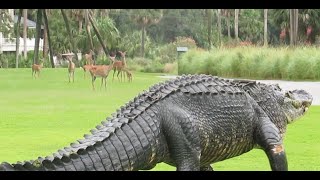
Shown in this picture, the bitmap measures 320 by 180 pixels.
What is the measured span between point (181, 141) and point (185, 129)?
0.17 feet


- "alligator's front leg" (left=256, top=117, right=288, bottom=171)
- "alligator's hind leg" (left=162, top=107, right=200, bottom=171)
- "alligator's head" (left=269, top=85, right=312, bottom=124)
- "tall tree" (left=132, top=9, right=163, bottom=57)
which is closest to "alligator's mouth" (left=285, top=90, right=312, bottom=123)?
"alligator's head" (left=269, top=85, right=312, bottom=124)

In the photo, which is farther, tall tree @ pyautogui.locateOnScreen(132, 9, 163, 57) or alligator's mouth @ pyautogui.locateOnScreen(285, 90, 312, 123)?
tall tree @ pyautogui.locateOnScreen(132, 9, 163, 57)

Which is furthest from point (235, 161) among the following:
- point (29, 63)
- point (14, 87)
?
point (29, 63)

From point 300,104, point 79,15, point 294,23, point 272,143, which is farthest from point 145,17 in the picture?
point 272,143

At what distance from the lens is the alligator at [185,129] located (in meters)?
2.66

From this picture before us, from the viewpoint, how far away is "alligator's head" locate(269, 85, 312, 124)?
3.86m

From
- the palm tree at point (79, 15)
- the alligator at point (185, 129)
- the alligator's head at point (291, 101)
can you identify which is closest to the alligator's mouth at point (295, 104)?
the alligator's head at point (291, 101)

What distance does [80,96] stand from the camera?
50.1ft

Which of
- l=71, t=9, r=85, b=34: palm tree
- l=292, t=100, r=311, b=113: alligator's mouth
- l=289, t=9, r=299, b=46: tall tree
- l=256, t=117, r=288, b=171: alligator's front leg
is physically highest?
l=71, t=9, r=85, b=34: palm tree

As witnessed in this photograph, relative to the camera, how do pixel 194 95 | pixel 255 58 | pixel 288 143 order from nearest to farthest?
pixel 194 95 → pixel 288 143 → pixel 255 58

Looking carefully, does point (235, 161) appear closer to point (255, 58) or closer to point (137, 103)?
point (137, 103)

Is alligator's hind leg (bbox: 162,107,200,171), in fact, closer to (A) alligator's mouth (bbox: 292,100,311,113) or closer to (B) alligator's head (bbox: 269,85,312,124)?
(B) alligator's head (bbox: 269,85,312,124)

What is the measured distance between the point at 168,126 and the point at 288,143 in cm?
482

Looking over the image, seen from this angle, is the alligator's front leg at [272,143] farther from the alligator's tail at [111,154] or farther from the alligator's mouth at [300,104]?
the alligator's tail at [111,154]
